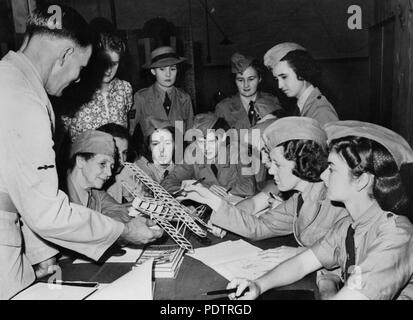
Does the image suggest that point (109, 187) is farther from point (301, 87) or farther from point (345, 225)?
point (345, 225)

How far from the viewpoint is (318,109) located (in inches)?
103

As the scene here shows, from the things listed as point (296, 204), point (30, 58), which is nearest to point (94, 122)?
point (30, 58)

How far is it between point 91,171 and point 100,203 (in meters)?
0.20

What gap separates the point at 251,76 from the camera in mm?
3410

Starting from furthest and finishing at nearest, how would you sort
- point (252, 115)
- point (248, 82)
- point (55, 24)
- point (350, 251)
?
point (252, 115) < point (248, 82) < point (55, 24) < point (350, 251)

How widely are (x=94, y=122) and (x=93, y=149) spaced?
0.58 metres

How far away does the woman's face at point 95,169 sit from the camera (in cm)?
231

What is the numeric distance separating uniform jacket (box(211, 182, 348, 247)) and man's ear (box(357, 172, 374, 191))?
38 cm

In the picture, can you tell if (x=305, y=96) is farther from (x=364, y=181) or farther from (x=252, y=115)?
(x=364, y=181)

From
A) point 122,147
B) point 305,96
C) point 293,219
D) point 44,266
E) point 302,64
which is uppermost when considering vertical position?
point 302,64

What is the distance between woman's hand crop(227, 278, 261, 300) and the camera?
1.31 meters

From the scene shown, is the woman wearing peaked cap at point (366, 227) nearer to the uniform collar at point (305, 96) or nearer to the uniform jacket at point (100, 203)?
the uniform jacket at point (100, 203)

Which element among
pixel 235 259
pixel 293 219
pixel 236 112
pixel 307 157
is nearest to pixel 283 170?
pixel 307 157

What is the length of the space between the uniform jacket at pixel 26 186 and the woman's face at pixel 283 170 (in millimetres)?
864
